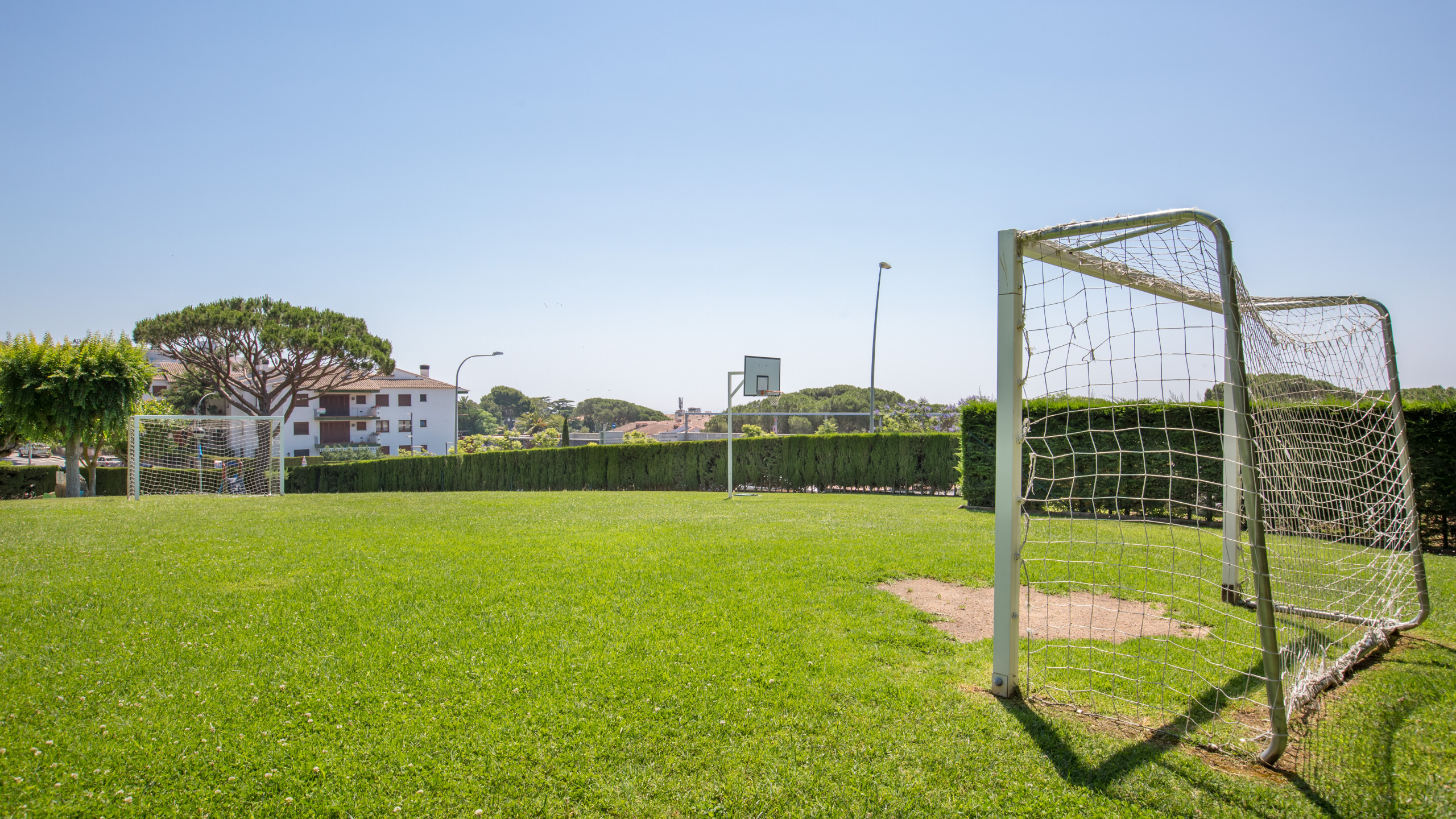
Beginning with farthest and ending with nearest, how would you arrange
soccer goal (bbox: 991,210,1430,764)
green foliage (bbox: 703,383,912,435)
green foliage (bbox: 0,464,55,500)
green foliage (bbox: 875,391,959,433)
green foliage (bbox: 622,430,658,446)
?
green foliage (bbox: 703,383,912,435) → green foliage (bbox: 622,430,658,446) → green foliage (bbox: 875,391,959,433) → green foliage (bbox: 0,464,55,500) → soccer goal (bbox: 991,210,1430,764)

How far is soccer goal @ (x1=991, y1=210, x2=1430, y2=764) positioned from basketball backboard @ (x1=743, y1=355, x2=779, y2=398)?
566 inches

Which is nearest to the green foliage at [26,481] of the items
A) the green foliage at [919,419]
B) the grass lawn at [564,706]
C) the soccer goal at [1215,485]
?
the grass lawn at [564,706]

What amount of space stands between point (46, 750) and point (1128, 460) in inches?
531

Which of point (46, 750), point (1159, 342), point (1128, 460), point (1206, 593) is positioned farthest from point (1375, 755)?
point (1128, 460)

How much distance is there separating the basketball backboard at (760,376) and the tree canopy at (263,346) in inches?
1081

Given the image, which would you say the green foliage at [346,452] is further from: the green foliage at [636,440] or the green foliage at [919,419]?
the green foliage at [919,419]

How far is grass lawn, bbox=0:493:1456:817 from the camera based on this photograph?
9.04 ft

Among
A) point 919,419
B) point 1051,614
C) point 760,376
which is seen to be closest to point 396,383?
point 760,376

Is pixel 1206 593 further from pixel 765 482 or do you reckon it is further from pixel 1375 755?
pixel 765 482

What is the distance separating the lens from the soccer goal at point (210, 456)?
718 inches

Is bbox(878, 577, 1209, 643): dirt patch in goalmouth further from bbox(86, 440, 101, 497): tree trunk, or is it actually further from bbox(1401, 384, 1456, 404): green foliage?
bbox(86, 440, 101, 497): tree trunk

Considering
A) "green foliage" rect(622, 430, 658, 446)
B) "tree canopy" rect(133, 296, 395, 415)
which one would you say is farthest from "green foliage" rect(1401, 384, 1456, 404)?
"tree canopy" rect(133, 296, 395, 415)

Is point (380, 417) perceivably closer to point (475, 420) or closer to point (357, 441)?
point (357, 441)

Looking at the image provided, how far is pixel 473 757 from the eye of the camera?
9.95ft
